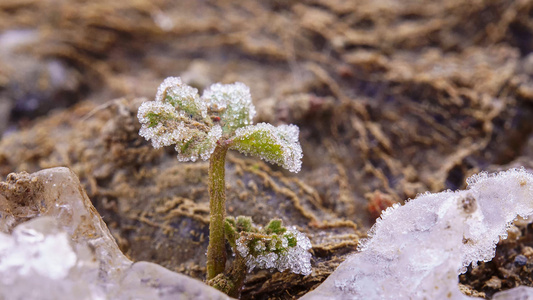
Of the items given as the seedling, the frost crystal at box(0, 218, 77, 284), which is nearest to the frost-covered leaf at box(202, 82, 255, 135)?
the seedling

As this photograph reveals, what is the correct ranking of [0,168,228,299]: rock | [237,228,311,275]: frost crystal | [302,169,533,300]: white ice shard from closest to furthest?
[0,168,228,299]: rock < [302,169,533,300]: white ice shard < [237,228,311,275]: frost crystal

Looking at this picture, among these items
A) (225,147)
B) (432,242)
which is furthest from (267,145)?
(432,242)

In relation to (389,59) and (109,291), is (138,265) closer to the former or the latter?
(109,291)

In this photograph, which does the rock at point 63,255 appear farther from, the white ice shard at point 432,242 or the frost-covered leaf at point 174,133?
the white ice shard at point 432,242

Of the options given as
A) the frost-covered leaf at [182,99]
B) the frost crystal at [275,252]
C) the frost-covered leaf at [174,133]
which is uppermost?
the frost-covered leaf at [182,99]

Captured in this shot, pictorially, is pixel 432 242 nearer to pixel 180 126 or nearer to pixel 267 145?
pixel 267 145

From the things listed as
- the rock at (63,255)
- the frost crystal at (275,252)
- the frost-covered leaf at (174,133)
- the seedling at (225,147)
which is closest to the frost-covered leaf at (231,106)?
the seedling at (225,147)

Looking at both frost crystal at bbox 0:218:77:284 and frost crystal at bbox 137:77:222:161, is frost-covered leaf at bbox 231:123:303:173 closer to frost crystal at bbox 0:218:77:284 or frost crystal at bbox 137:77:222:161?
frost crystal at bbox 137:77:222:161
